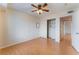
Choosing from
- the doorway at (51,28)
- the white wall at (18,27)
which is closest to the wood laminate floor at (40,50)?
the white wall at (18,27)

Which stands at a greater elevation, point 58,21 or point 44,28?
point 58,21

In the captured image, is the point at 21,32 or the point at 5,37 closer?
the point at 5,37

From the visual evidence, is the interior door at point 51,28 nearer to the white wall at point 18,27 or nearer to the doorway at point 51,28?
the doorway at point 51,28

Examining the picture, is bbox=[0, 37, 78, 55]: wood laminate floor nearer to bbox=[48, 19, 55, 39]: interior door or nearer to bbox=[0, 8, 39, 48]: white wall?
bbox=[0, 8, 39, 48]: white wall

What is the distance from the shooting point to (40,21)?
4859 millimetres

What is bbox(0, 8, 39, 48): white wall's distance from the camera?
411cm

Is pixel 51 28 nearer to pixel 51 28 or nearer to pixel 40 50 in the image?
pixel 51 28

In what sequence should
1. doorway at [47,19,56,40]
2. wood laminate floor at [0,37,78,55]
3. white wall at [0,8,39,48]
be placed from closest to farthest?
wood laminate floor at [0,37,78,55] → white wall at [0,8,39,48] → doorway at [47,19,56,40]

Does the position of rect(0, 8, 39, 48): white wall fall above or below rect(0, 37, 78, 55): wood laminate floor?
above

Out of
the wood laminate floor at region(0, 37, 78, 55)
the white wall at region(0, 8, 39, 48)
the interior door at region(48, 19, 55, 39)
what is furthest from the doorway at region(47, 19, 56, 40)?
the wood laminate floor at region(0, 37, 78, 55)

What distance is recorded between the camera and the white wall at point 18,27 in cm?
411
